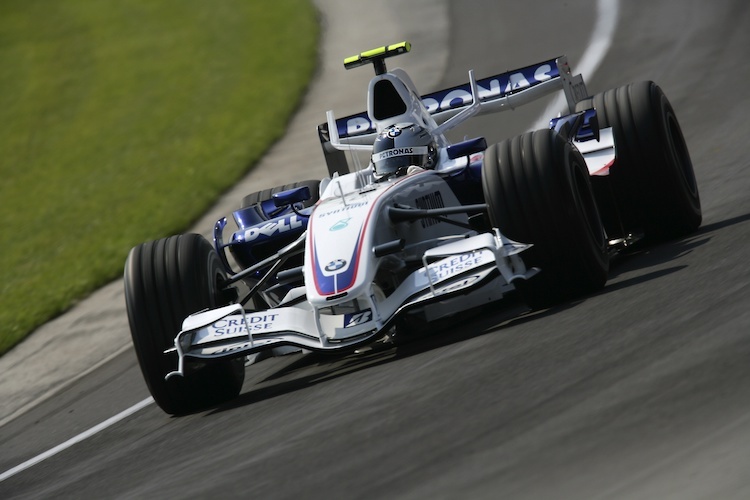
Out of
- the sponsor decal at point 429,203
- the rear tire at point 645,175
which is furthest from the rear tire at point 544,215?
the rear tire at point 645,175

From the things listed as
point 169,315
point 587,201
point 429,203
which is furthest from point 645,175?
point 169,315

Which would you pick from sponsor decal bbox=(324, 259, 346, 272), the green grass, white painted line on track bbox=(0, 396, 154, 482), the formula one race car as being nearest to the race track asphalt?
white painted line on track bbox=(0, 396, 154, 482)

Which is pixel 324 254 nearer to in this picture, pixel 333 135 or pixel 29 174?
pixel 333 135

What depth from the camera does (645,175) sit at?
9344 millimetres

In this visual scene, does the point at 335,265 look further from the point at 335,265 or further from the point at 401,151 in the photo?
the point at 401,151

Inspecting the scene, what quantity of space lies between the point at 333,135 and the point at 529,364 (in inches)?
177

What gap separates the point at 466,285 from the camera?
294 inches

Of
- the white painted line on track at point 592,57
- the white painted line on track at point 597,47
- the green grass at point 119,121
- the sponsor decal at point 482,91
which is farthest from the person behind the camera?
the white painted line on track at point 597,47

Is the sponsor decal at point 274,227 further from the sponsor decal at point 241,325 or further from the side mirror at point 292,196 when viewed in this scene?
the sponsor decal at point 241,325

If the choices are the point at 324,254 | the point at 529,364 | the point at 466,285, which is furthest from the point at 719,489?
the point at 324,254

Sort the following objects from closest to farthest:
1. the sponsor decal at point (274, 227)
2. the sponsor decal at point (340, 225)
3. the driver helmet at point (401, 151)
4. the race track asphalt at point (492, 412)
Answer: the race track asphalt at point (492, 412), the sponsor decal at point (340, 225), the driver helmet at point (401, 151), the sponsor decal at point (274, 227)

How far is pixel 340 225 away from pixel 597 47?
1207 cm

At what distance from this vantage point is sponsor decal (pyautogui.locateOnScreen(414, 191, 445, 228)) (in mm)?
8742

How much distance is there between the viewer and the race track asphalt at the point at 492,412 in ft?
16.2
